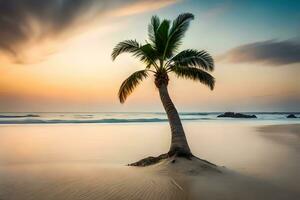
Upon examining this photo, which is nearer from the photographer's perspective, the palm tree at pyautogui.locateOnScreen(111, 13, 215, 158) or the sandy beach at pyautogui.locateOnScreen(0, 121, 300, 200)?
the sandy beach at pyautogui.locateOnScreen(0, 121, 300, 200)

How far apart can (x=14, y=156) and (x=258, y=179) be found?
10379 mm

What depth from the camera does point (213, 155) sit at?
1471 centimetres

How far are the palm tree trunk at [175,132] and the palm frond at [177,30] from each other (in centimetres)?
161

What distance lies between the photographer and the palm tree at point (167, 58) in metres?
12.4

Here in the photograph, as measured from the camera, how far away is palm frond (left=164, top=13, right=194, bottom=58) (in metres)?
12.5

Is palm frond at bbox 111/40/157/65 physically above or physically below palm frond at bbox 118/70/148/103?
above

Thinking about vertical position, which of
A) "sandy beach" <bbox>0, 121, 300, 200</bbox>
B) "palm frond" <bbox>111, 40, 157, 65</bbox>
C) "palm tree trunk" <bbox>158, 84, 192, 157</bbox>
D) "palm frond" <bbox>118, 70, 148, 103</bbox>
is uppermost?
"palm frond" <bbox>111, 40, 157, 65</bbox>

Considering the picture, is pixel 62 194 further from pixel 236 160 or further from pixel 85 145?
pixel 85 145

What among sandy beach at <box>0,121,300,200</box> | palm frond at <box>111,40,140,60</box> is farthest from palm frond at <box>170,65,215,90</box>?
sandy beach at <box>0,121,300,200</box>

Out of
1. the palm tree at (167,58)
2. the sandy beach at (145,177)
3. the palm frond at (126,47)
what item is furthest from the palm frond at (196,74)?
the sandy beach at (145,177)

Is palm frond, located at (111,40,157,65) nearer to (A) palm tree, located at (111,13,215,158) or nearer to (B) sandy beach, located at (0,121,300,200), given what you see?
(A) palm tree, located at (111,13,215,158)

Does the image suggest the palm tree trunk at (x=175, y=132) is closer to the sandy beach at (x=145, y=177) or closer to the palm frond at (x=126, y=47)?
the sandy beach at (x=145, y=177)

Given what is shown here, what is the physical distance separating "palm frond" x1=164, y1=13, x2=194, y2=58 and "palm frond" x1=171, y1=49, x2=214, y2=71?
0.46 m

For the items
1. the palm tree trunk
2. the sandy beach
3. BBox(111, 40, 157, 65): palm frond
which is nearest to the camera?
the sandy beach
